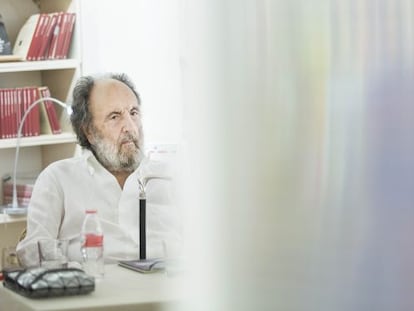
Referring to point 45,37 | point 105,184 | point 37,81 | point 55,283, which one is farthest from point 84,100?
point 55,283

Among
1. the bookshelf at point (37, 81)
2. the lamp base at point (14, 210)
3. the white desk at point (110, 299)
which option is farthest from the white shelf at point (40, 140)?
the white desk at point (110, 299)

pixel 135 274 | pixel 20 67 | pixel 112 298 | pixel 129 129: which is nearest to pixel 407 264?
pixel 112 298

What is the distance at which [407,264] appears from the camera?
0.65 metres

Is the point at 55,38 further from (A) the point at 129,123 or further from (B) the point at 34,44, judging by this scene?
(A) the point at 129,123

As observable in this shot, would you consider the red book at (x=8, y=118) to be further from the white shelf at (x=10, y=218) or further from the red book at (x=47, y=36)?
the white shelf at (x=10, y=218)

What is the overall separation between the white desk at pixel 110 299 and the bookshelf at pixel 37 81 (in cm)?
168

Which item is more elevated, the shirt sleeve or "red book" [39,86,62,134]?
"red book" [39,86,62,134]

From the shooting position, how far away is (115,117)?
359cm

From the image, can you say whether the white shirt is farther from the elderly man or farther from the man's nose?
the man's nose

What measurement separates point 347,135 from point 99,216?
2698 millimetres

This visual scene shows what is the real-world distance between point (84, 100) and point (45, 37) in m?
0.55

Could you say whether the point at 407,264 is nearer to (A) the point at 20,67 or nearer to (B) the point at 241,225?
(B) the point at 241,225

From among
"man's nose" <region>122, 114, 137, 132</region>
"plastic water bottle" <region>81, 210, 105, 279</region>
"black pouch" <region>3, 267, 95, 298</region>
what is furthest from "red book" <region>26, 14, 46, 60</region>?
"black pouch" <region>3, 267, 95, 298</region>

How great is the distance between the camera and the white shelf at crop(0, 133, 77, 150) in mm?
3904
